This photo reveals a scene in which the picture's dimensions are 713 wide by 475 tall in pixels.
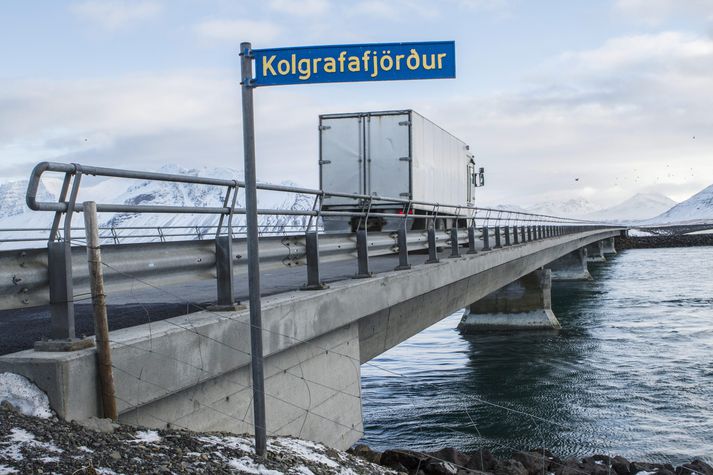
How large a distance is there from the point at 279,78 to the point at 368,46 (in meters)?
0.54

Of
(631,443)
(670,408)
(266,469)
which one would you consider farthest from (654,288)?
(266,469)

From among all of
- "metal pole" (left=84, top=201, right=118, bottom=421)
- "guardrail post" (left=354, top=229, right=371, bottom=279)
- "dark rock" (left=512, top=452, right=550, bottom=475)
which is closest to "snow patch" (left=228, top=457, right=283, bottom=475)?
"metal pole" (left=84, top=201, right=118, bottom=421)

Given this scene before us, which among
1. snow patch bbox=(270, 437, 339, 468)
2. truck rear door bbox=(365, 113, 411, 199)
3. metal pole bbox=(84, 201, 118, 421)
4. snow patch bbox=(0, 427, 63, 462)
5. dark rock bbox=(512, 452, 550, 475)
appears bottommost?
dark rock bbox=(512, 452, 550, 475)

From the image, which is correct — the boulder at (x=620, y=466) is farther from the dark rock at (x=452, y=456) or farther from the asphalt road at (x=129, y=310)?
the asphalt road at (x=129, y=310)

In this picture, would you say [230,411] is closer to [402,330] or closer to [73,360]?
[73,360]

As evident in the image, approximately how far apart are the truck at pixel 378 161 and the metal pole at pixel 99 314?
48.7ft

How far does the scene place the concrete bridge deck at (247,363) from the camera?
417cm

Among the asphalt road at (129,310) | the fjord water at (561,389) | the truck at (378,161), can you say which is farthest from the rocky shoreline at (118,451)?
the truck at (378,161)

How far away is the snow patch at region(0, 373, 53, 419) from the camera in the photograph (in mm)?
3973

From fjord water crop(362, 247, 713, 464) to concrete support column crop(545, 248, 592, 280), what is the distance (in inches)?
883

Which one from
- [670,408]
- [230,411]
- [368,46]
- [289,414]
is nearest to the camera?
[368,46]

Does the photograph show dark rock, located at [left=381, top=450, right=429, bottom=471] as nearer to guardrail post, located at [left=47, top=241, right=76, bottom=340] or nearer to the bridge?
the bridge

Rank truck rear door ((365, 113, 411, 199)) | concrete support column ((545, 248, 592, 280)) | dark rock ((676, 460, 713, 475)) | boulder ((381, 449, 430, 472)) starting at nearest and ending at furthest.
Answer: boulder ((381, 449, 430, 472)) → dark rock ((676, 460, 713, 475)) → truck rear door ((365, 113, 411, 199)) → concrete support column ((545, 248, 592, 280))

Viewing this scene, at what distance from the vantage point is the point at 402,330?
35.7 feet
